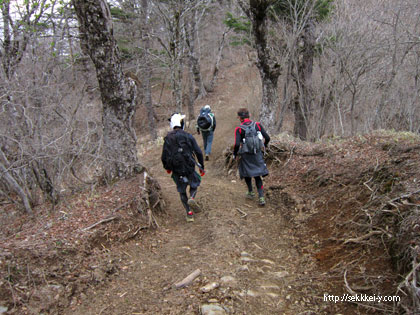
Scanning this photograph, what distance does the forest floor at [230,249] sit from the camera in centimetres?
300

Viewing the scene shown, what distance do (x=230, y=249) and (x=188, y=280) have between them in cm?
86

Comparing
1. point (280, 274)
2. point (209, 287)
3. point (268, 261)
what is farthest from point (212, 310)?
point (268, 261)

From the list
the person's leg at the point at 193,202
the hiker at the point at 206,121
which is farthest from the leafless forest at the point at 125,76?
the hiker at the point at 206,121

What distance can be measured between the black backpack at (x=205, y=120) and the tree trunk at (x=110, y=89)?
3.56 meters

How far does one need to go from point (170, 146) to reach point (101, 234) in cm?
179

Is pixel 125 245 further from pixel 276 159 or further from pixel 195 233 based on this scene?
pixel 276 159

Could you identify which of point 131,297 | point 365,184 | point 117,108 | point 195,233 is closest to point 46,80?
point 117,108

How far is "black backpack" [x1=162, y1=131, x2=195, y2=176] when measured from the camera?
16.2 feet

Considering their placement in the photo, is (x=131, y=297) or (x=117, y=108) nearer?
(x=131, y=297)

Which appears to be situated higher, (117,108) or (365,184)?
(117,108)

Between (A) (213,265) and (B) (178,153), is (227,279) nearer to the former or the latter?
(A) (213,265)

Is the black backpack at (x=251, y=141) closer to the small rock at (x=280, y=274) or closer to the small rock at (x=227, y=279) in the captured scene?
the small rock at (x=280, y=274)

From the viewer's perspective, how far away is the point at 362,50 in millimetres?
8836
